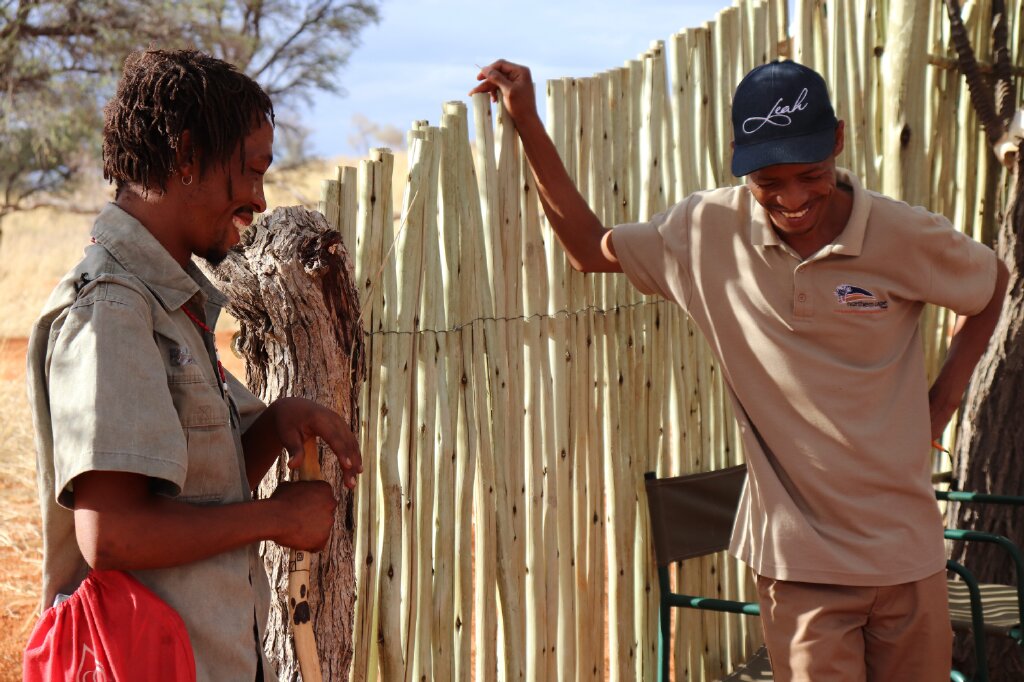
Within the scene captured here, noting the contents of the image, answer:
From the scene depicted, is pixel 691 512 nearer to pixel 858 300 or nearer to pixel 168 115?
pixel 858 300

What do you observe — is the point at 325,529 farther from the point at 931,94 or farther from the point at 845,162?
the point at 931,94

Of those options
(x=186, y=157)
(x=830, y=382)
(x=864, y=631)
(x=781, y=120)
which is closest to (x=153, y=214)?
(x=186, y=157)

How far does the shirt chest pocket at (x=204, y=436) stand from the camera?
172 centimetres

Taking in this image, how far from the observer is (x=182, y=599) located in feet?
5.63

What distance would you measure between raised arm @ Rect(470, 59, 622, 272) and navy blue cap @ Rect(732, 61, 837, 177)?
0.51 m

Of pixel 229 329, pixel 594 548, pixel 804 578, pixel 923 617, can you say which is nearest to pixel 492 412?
pixel 594 548

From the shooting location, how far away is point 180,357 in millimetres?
1722

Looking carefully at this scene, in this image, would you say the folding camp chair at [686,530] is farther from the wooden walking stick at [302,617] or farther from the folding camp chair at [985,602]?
the wooden walking stick at [302,617]

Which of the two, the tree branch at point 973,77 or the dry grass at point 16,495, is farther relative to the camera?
the dry grass at point 16,495

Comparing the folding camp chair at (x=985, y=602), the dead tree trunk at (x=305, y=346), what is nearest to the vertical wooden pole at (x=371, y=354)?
the dead tree trunk at (x=305, y=346)

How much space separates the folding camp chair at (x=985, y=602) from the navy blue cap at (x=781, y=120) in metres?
1.59

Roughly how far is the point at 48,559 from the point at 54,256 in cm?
2115

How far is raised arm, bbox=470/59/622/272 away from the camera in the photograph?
119 inches

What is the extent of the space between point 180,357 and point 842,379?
1614 mm
